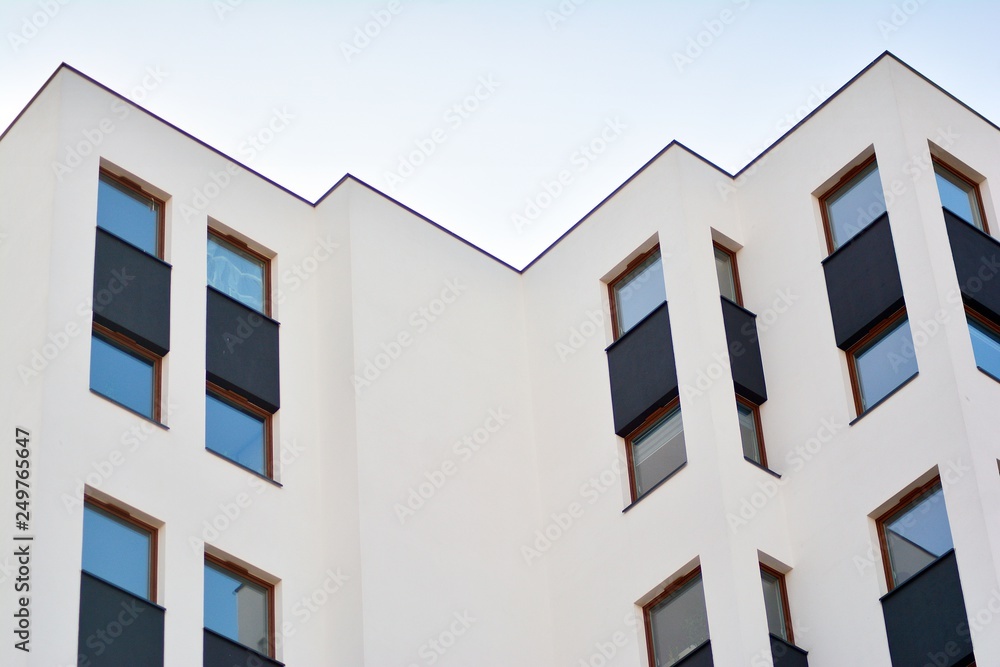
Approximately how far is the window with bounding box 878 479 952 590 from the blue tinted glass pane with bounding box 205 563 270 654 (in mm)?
9264

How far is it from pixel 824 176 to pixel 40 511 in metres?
14.2

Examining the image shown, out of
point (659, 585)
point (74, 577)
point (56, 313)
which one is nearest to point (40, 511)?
point (74, 577)

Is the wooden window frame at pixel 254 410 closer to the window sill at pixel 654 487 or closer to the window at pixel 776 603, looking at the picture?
the window sill at pixel 654 487

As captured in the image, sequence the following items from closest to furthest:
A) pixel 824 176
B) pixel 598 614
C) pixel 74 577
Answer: pixel 74 577, pixel 598 614, pixel 824 176

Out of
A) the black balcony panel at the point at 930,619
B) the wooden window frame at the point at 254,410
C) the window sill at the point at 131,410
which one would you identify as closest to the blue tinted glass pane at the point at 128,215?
the wooden window frame at the point at 254,410

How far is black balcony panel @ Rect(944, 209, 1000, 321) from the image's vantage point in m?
24.0

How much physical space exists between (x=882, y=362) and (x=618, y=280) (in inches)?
236

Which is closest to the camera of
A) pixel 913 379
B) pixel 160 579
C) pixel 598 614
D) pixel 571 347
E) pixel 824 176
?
pixel 160 579

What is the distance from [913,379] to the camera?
76.2 feet

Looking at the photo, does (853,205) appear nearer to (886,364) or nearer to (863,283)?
(863,283)

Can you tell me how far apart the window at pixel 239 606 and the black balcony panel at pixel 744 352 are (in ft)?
27.8

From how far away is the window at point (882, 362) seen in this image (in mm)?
23891

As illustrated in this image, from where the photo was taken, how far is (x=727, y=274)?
2767 centimetres

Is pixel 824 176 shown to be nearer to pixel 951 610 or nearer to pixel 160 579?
pixel 951 610
